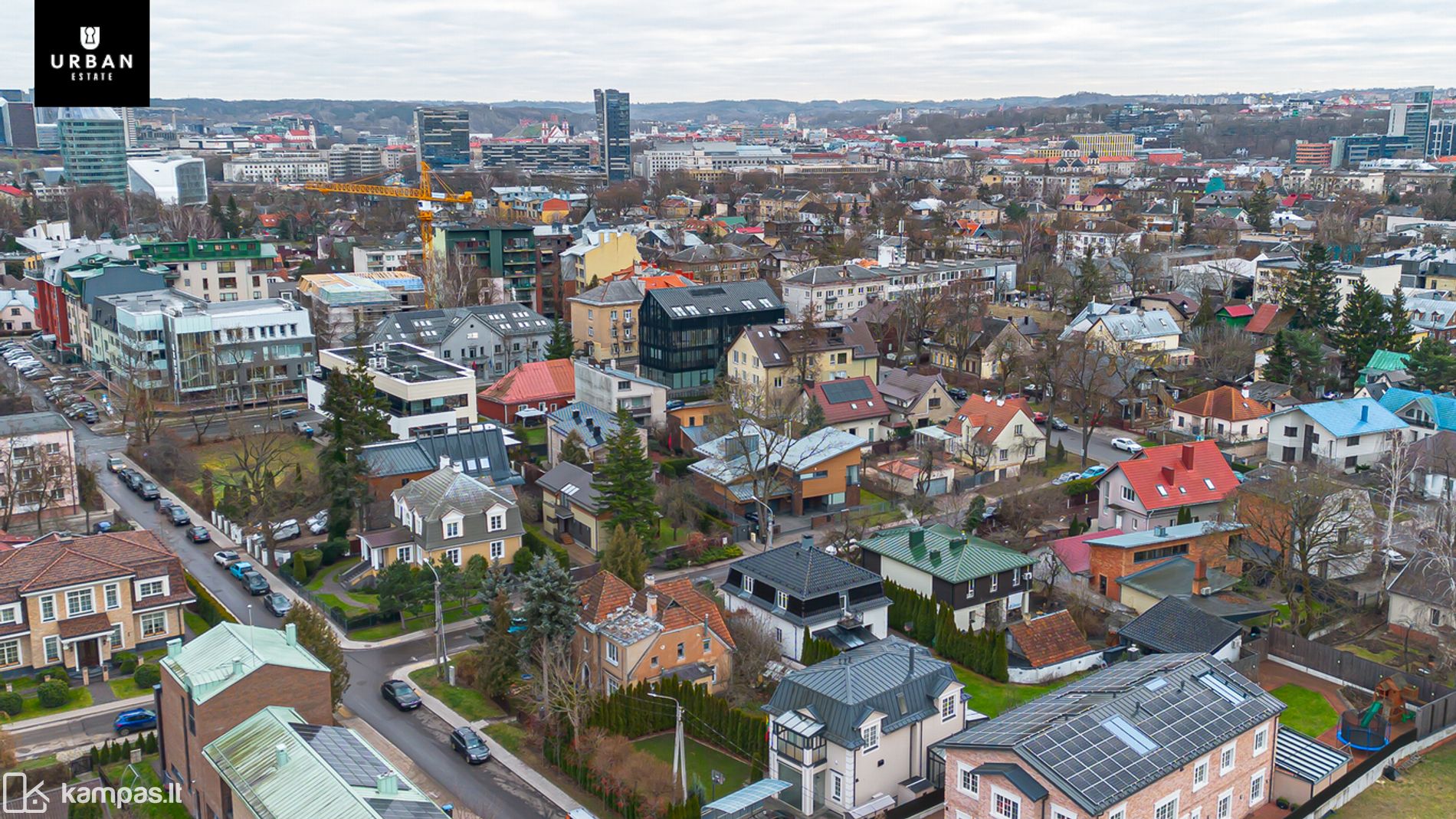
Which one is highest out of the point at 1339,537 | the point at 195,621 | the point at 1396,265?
the point at 1396,265

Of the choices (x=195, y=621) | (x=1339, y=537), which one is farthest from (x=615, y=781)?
(x=1339, y=537)

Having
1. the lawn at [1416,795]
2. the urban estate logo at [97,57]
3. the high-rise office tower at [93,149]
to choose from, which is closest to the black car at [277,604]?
the urban estate logo at [97,57]

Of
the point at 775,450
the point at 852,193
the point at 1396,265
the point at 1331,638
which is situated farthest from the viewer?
the point at 852,193

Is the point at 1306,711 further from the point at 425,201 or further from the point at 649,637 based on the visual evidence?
the point at 425,201

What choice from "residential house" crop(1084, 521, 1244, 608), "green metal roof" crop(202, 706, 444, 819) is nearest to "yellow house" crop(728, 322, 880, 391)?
"residential house" crop(1084, 521, 1244, 608)

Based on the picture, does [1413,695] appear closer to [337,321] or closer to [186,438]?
[186,438]

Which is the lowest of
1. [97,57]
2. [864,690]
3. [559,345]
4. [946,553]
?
[946,553]

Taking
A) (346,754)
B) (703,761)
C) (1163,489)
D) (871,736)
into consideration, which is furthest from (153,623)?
(1163,489)

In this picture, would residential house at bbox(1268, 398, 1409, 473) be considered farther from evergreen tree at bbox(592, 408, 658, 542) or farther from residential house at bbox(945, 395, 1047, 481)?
evergreen tree at bbox(592, 408, 658, 542)

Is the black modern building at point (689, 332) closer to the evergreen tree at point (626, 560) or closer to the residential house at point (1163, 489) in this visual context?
the residential house at point (1163, 489)
